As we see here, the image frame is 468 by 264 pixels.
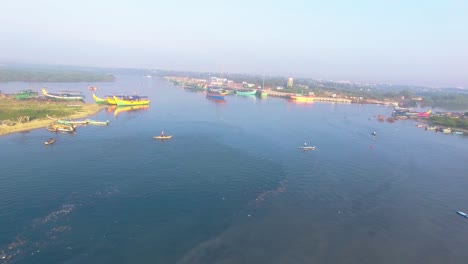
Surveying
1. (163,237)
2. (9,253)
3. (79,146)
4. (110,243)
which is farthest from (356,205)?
(79,146)

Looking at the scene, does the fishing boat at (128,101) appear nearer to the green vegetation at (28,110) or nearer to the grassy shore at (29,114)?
the grassy shore at (29,114)

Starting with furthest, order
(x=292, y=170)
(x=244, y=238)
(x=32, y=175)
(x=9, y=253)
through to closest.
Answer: (x=292, y=170) → (x=32, y=175) → (x=244, y=238) → (x=9, y=253)

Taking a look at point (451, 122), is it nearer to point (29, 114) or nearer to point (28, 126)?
point (28, 126)

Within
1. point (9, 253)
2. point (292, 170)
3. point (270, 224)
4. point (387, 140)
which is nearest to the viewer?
point (9, 253)

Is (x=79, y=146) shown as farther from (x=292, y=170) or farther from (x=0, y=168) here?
(x=292, y=170)

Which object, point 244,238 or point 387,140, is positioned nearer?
point 244,238

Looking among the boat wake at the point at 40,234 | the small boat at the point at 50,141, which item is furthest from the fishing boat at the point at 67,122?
the boat wake at the point at 40,234

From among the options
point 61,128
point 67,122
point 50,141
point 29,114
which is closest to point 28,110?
point 29,114
